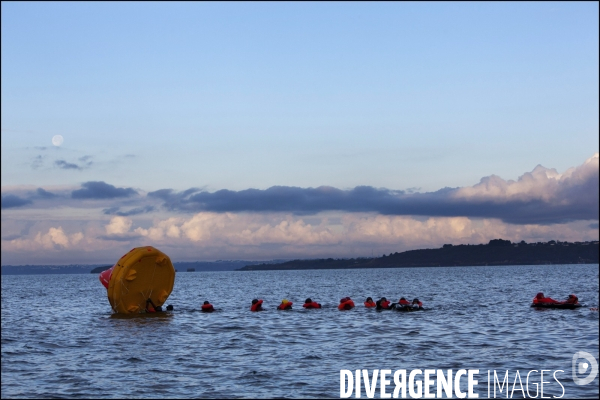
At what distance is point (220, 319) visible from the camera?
3825 cm

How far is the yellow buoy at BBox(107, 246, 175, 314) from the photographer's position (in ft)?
123

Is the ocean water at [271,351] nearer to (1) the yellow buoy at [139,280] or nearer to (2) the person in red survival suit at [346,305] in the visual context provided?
(1) the yellow buoy at [139,280]

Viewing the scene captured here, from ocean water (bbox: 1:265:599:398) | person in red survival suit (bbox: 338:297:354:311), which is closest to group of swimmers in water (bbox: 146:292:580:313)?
person in red survival suit (bbox: 338:297:354:311)

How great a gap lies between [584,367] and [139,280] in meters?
26.3

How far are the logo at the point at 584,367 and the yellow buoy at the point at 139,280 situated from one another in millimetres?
24924

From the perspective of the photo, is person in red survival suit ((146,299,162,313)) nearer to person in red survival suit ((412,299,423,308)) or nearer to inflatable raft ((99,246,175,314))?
inflatable raft ((99,246,175,314))

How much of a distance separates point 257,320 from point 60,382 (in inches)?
730

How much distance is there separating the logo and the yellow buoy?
2492cm

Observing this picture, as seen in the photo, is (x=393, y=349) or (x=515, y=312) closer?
(x=393, y=349)

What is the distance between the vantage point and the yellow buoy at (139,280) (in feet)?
123

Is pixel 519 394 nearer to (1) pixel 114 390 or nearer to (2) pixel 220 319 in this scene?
(1) pixel 114 390

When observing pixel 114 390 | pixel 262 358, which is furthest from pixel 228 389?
pixel 262 358

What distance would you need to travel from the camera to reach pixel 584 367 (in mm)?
19922

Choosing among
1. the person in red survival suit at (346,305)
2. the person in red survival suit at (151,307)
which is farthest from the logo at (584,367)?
the person in red survival suit at (151,307)
